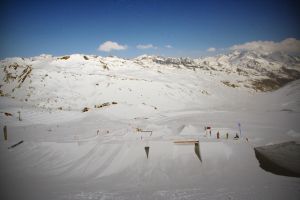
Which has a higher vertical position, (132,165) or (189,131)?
(189,131)

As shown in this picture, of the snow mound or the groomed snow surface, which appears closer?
the groomed snow surface

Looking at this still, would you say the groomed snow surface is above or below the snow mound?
below

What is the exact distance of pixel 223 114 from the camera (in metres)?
31.8

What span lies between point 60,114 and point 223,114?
20.8 m

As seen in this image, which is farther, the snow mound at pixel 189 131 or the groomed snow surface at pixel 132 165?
the snow mound at pixel 189 131

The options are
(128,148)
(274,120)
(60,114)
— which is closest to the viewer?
(128,148)

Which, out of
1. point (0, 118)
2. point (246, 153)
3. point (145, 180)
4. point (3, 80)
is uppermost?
point (3, 80)

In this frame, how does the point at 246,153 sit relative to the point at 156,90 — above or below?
below

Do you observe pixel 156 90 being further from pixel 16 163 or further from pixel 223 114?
pixel 16 163

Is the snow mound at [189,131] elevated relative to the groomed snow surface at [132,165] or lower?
elevated

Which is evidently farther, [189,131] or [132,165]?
[189,131]

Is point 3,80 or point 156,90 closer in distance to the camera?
point 3,80

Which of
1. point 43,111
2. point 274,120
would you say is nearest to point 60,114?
point 43,111

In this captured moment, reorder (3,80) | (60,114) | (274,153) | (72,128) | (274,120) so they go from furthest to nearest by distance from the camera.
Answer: (3,80) < (60,114) < (274,120) < (72,128) < (274,153)
